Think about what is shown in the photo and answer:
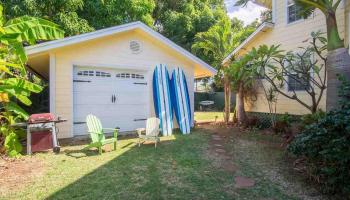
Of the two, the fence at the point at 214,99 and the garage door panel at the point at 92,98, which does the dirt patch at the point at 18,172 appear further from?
the fence at the point at 214,99

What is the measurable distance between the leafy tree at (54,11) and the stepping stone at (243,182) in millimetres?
12381

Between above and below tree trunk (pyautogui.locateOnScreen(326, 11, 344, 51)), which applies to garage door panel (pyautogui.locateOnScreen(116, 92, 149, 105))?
below

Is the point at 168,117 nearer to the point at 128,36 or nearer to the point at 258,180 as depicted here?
the point at 128,36

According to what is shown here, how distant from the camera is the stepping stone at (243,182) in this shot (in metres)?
4.29

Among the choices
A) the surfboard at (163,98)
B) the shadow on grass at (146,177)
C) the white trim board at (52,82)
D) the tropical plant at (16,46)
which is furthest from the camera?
the surfboard at (163,98)

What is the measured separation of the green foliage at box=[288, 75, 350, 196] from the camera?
3.66 meters

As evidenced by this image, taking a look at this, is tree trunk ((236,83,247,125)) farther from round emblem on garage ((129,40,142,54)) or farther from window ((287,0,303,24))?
round emblem on garage ((129,40,142,54))

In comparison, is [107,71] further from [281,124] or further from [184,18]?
[184,18]

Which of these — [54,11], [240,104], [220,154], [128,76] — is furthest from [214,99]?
[220,154]

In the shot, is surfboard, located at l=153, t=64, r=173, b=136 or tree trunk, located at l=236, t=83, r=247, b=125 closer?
surfboard, located at l=153, t=64, r=173, b=136

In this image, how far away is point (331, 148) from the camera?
3816 mm

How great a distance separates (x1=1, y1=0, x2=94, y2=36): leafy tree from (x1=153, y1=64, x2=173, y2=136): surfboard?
6937mm

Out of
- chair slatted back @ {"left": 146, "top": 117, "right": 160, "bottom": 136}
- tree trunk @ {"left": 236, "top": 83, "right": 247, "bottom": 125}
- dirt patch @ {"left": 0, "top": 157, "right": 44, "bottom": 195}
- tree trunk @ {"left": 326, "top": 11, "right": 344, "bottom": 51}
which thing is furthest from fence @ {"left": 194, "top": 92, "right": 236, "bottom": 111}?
dirt patch @ {"left": 0, "top": 157, "right": 44, "bottom": 195}

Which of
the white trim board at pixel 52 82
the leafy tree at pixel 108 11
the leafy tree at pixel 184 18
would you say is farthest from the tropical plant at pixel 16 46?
the leafy tree at pixel 184 18
